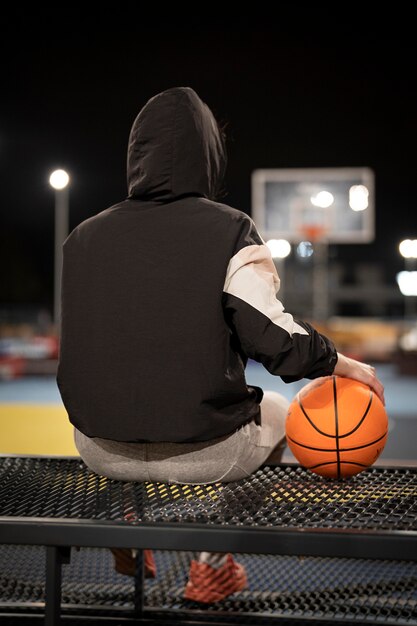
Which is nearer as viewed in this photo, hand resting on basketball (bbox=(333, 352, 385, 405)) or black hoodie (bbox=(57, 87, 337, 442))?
black hoodie (bbox=(57, 87, 337, 442))

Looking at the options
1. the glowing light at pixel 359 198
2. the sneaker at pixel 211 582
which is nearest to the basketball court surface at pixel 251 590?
the sneaker at pixel 211 582

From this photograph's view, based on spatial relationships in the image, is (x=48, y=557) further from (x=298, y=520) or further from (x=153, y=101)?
(x=153, y=101)

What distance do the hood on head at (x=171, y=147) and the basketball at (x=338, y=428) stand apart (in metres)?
0.76

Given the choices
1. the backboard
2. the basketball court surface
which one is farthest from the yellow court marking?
the backboard

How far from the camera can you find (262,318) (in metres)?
2.01

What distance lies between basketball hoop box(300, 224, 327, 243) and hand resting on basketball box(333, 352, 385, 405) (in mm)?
13005

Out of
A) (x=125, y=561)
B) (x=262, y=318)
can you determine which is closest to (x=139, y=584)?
(x=125, y=561)

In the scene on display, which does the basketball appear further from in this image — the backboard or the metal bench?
the backboard

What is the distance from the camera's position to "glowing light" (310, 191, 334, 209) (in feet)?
50.6

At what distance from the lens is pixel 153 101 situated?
2.25 metres

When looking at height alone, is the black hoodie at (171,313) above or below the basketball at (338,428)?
above

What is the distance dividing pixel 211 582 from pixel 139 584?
290 millimetres

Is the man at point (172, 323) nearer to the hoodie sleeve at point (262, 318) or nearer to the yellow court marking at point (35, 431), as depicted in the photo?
the hoodie sleeve at point (262, 318)

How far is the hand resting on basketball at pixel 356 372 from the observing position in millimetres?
2268
